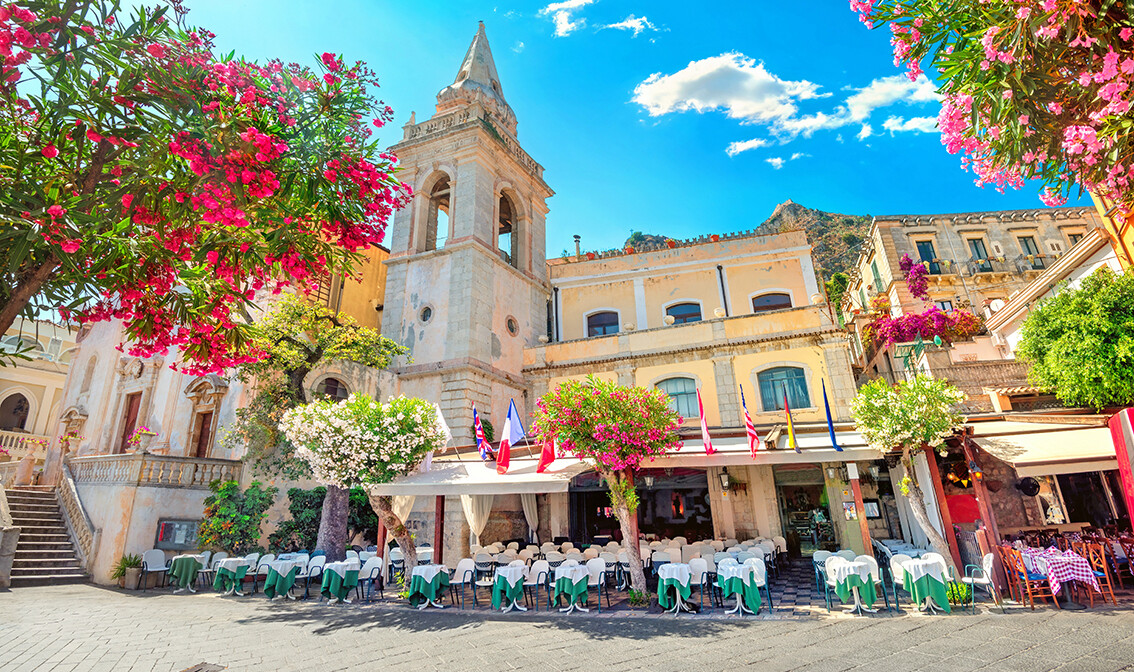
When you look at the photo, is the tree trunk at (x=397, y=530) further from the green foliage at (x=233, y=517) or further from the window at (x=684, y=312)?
the window at (x=684, y=312)

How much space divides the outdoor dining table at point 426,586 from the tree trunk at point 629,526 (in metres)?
3.66

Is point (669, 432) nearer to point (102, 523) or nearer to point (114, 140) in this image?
point (114, 140)

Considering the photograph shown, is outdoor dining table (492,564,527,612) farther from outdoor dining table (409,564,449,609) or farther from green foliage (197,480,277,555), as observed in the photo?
green foliage (197,480,277,555)

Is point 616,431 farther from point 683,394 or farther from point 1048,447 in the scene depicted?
point 683,394

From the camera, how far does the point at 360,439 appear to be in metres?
10.8

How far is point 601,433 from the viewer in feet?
32.0

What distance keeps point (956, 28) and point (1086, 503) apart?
43.9 ft

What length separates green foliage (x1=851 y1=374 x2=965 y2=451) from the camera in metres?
9.28

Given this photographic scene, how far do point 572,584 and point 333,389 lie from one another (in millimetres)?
11725

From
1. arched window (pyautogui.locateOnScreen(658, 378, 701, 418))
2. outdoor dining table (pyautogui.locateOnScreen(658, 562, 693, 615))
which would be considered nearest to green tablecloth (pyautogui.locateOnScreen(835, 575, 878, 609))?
outdoor dining table (pyautogui.locateOnScreen(658, 562, 693, 615))

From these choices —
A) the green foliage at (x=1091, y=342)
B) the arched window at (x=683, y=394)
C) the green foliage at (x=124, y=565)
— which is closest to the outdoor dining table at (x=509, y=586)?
the arched window at (x=683, y=394)

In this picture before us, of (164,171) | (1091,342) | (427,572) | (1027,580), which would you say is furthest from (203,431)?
(1091,342)

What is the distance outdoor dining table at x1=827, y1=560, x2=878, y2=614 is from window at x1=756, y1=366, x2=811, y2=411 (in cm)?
846

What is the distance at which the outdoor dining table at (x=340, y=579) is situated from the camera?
35.7ft
